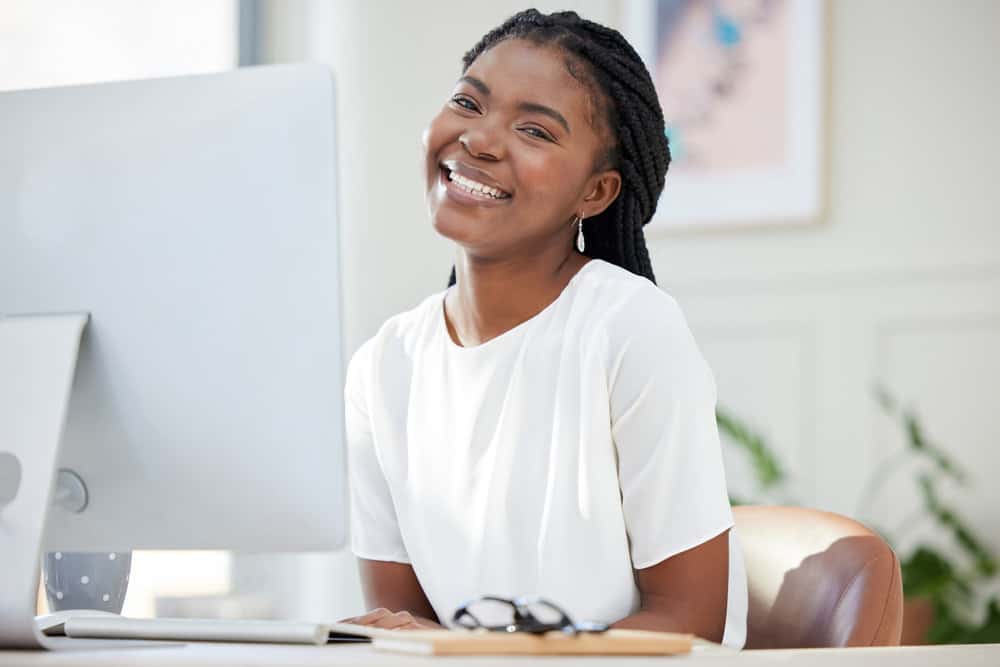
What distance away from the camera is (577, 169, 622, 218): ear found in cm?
160

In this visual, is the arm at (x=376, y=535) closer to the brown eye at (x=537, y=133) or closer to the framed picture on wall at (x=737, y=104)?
the brown eye at (x=537, y=133)

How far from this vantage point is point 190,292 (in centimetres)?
97

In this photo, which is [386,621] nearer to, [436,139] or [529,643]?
[529,643]

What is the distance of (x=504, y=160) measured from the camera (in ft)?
4.93

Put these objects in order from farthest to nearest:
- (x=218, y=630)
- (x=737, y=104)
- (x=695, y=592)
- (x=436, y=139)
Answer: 1. (x=737, y=104)
2. (x=436, y=139)
3. (x=695, y=592)
4. (x=218, y=630)

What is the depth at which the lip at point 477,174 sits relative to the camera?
1508mm

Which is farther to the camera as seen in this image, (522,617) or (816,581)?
(816,581)

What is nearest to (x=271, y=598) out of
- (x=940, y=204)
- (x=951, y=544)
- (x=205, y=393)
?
(x=951, y=544)

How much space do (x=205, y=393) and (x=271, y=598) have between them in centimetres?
301

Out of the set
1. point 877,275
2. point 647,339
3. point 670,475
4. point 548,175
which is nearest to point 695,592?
point 670,475

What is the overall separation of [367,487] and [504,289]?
0.31 meters

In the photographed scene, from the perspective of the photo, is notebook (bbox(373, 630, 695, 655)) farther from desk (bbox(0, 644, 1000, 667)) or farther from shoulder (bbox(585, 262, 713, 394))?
shoulder (bbox(585, 262, 713, 394))

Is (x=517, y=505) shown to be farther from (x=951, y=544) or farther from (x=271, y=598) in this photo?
(x=271, y=598)

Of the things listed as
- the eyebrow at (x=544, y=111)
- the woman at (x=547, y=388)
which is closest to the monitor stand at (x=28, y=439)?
the woman at (x=547, y=388)
